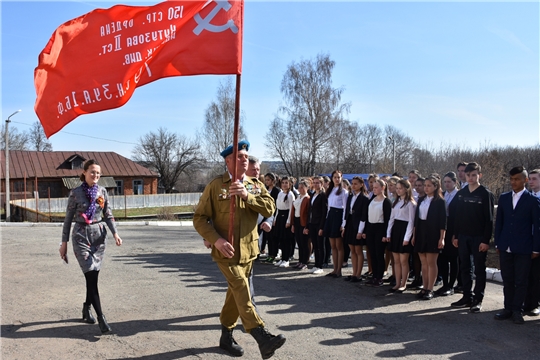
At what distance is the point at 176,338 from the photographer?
556 centimetres

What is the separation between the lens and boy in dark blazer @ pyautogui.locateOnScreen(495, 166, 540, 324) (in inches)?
255

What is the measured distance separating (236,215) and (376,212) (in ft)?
14.4

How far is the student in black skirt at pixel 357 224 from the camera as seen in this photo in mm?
9008

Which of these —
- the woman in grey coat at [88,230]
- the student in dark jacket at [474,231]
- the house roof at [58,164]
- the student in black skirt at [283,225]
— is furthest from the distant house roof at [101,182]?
the student in dark jacket at [474,231]

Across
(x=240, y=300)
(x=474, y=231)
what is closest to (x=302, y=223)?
(x=474, y=231)

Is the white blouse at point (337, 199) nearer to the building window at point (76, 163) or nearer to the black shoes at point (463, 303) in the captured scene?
the black shoes at point (463, 303)

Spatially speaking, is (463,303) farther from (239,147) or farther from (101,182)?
(101,182)

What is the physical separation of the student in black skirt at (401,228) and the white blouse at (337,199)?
152cm

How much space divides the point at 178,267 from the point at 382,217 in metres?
4.78

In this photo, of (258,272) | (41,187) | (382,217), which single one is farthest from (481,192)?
(41,187)

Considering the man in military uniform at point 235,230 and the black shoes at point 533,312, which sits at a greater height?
the man in military uniform at point 235,230

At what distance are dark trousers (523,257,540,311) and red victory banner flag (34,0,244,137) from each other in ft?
17.7

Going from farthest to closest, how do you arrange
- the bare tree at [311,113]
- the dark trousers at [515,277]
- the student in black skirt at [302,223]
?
the bare tree at [311,113], the student in black skirt at [302,223], the dark trousers at [515,277]

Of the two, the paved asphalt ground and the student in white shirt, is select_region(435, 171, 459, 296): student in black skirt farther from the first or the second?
the student in white shirt
